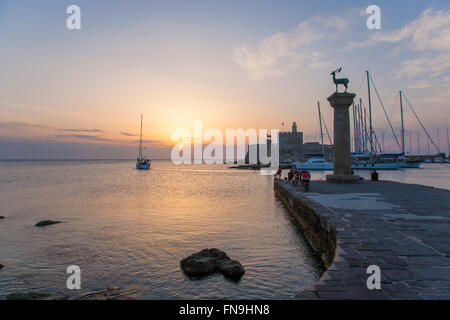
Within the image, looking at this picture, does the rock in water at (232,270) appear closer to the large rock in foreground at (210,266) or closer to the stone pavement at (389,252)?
the large rock in foreground at (210,266)

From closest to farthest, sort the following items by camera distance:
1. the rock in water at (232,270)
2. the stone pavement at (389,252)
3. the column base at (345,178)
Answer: the stone pavement at (389,252)
the rock in water at (232,270)
the column base at (345,178)

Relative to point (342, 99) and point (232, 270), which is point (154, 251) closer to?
point (232, 270)

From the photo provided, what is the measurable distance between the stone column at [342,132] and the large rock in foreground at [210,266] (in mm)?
14647

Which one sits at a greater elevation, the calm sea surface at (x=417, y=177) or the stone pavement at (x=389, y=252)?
the stone pavement at (x=389, y=252)

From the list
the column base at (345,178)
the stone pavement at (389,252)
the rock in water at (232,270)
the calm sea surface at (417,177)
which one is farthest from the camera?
the calm sea surface at (417,177)

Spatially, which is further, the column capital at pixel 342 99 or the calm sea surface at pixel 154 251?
the column capital at pixel 342 99

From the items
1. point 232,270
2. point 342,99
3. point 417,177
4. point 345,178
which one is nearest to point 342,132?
point 342,99

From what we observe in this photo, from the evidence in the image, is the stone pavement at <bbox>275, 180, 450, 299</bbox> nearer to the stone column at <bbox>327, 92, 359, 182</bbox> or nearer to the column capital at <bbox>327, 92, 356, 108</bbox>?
the stone column at <bbox>327, 92, 359, 182</bbox>

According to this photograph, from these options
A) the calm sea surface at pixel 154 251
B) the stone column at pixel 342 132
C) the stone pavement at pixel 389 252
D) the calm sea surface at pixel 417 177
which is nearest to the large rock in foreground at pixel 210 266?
the calm sea surface at pixel 154 251

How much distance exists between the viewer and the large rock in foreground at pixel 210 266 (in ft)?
24.3

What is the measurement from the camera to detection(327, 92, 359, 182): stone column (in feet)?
64.2

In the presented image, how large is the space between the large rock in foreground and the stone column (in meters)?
14.6
